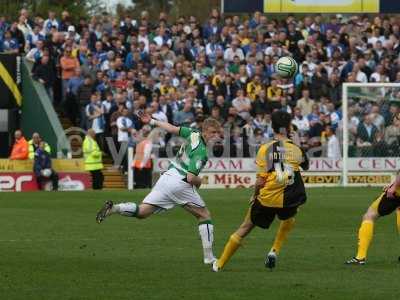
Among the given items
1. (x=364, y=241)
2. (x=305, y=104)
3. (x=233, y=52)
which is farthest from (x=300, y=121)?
(x=364, y=241)

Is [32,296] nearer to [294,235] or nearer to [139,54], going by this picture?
[294,235]

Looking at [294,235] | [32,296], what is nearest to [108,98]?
[294,235]

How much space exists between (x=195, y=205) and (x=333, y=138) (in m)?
19.2

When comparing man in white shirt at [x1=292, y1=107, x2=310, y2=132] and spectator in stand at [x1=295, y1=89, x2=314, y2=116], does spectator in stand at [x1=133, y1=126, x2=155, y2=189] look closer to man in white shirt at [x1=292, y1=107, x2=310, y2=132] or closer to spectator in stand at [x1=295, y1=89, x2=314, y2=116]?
man in white shirt at [x1=292, y1=107, x2=310, y2=132]

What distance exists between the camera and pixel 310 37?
37094mm

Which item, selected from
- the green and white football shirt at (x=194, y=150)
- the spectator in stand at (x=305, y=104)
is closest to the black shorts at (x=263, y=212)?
the green and white football shirt at (x=194, y=150)

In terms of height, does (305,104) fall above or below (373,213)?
above

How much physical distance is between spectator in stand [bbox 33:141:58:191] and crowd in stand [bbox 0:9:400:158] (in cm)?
204

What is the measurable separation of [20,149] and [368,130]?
367 inches

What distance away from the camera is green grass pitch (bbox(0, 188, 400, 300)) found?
1148 centimetres

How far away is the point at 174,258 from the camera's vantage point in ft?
47.8

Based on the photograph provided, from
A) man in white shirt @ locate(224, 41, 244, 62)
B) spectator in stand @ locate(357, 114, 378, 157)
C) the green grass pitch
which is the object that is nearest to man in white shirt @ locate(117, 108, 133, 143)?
man in white shirt @ locate(224, 41, 244, 62)

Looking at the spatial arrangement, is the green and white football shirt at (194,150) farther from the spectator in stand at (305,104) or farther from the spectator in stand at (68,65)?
Result: the spectator in stand at (305,104)

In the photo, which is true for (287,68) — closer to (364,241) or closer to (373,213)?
(373,213)
